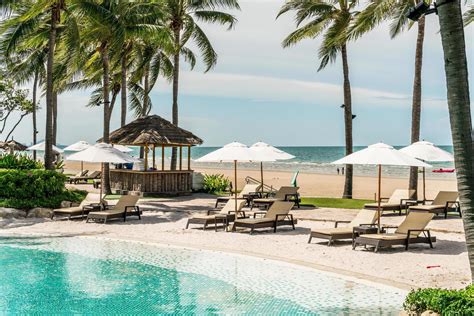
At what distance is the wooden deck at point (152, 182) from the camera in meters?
23.0

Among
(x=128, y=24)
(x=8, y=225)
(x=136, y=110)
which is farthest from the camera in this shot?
(x=136, y=110)

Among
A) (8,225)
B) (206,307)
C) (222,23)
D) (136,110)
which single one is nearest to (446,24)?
(206,307)

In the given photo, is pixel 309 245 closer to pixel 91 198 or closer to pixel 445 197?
pixel 445 197

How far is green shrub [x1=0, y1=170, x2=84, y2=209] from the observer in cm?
1730

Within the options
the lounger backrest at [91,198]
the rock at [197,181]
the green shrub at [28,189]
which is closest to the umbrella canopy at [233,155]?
the green shrub at [28,189]

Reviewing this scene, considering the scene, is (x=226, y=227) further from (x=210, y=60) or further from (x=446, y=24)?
(x=210, y=60)

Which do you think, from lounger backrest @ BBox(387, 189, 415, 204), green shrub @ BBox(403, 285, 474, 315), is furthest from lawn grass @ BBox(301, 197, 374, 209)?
green shrub @ BBox(403, 285, 474, 315)

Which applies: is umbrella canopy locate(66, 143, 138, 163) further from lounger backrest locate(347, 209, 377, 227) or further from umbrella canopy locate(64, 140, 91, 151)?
umbrella canopy locate(64, 140, 91, 151)

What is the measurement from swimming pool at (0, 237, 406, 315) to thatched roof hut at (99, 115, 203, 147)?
10.5 meters

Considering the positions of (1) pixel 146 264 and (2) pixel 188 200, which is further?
(2) pixel 188 200

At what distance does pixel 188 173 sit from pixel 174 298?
626 inches

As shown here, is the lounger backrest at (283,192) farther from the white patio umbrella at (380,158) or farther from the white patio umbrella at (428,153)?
the white patio umbrella at (380,158)

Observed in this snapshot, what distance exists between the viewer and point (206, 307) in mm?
7949

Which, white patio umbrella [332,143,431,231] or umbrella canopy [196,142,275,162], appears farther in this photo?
umbrella canopy [196,142,275,162]
